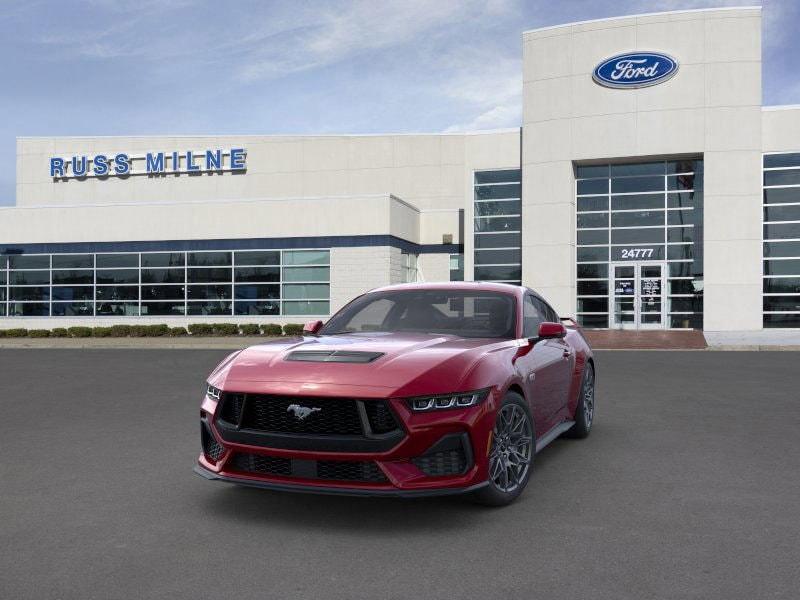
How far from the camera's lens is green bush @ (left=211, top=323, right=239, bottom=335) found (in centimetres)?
3044

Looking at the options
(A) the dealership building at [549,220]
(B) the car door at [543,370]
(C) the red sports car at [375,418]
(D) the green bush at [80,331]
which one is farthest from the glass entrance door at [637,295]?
(C) the red sports car at [375,418]

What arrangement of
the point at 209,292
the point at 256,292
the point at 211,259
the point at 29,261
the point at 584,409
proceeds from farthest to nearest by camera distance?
the point at 29,261 < the point at 209,292 < the point at 211,259 < the point at 256,292 < the point at 584,409

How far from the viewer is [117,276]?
112ft

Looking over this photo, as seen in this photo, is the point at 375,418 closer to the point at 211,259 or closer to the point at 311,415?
the point at 311,415

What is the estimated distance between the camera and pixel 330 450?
4672 mm

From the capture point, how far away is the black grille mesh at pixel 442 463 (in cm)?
473

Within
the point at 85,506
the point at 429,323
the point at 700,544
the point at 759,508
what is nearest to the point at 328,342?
the point at 429,323

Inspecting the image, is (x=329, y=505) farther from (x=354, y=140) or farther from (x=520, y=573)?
(x=354, y=140)

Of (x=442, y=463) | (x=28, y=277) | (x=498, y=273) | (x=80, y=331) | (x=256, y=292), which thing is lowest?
(x=80, y=331)

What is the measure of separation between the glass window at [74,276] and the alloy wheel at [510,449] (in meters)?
32.1

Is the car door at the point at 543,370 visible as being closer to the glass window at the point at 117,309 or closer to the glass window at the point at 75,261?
the glass window at the point at 117,309

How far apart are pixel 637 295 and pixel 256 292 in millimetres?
15406

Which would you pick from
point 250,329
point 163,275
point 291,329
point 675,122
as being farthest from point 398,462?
point 163,275

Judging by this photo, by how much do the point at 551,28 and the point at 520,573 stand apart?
30195 millimetres
